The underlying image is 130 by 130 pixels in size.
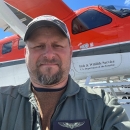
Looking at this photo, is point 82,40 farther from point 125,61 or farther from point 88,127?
point 88,127

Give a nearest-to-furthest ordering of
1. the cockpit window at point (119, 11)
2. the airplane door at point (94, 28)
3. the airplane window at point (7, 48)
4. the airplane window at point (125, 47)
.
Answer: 1. the airplane window at point (125, 47)
2. the airplane door at point (94, 28)
3. the cockpit window at point (119, 11)
4. the airplane window at point (7, 48)

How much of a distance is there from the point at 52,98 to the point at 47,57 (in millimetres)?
304

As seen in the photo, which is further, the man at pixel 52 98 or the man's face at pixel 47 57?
→ the man's face at pixel 47 57

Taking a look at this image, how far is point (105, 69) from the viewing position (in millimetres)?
5133

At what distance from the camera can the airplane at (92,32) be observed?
197 inches

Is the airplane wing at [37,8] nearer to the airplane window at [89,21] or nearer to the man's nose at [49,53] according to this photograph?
the airplane window at [89,21]

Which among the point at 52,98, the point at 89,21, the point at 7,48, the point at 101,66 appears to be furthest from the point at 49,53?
the point at 7,48

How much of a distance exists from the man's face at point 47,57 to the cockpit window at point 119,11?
397 centimetres

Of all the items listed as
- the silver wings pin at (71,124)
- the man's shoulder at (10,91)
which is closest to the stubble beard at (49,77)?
the man's shoulder at (10,91)

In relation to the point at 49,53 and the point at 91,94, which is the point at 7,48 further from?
the point at 91,94

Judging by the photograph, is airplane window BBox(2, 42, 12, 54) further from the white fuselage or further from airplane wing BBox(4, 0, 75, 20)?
the white fuselage

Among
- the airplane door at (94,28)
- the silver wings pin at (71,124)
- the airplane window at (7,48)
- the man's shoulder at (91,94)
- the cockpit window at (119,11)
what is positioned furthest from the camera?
the airplane window at (7,48)

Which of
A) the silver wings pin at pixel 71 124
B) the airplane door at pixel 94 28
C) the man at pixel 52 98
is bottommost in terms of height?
the silver wings pin at pixel 71 124

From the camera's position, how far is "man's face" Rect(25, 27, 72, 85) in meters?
1.62
